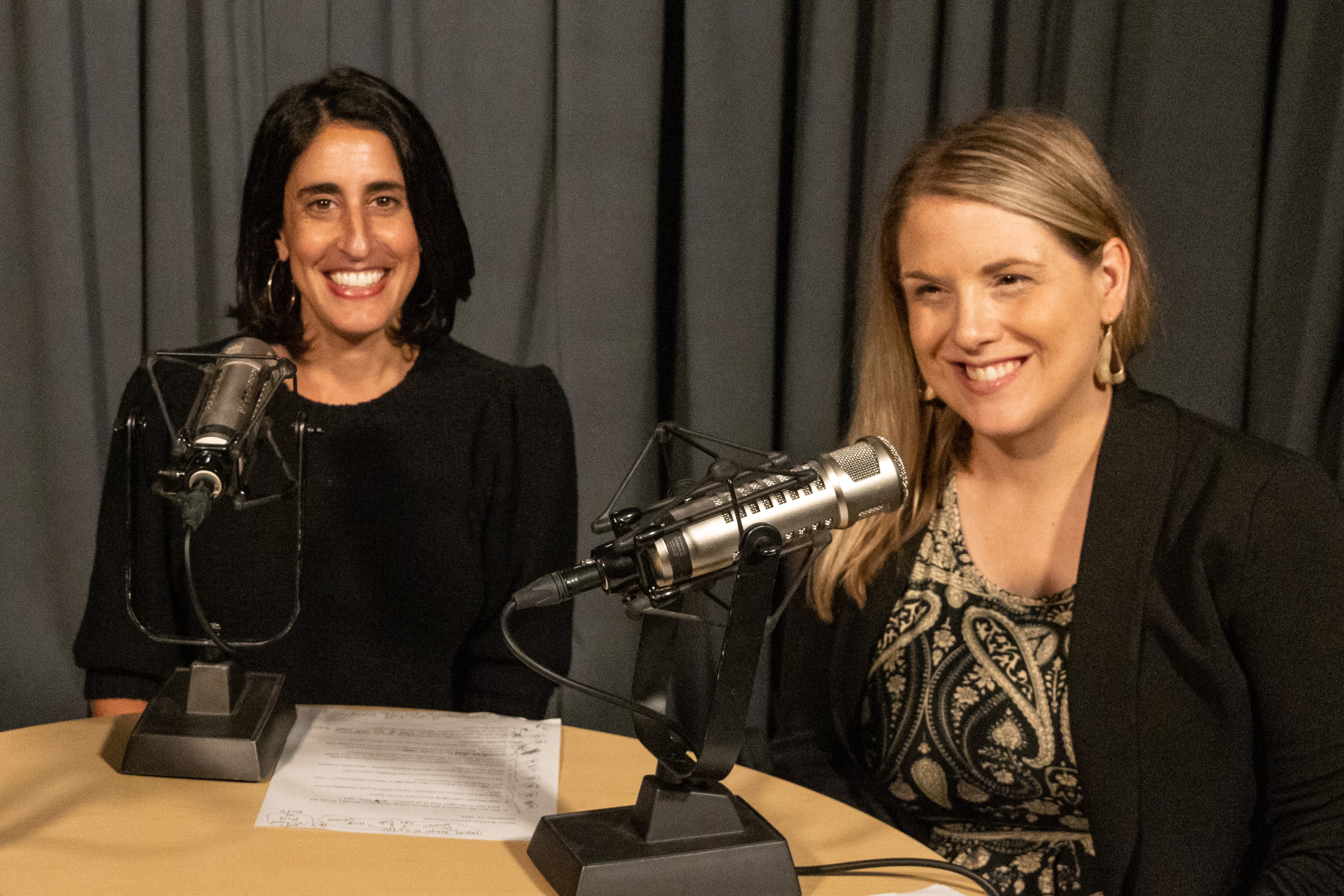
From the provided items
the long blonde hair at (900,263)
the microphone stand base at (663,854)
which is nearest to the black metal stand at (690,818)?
the microphone stand base at (663,854)

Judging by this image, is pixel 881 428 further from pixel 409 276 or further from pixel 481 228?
pixel 481 228

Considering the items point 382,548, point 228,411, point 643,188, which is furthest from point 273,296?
point 643,188

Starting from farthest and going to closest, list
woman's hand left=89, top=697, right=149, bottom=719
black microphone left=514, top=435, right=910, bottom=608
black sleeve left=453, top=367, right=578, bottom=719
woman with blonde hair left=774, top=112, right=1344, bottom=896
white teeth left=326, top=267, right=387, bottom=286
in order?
black sleeve left=453, top=367, right=578, bottom=719
white teeth left=326, top=267, right=387, bottom=286
woman's hand left=89, top=697, right=149, bottom=719
woman with blonde hair left=774, top=112, right=1344, bottom=896
black microphone left=514, top=435, right=910, bottom=608

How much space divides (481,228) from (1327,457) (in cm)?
159

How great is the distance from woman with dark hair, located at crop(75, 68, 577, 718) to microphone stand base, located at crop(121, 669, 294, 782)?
41 centimetres

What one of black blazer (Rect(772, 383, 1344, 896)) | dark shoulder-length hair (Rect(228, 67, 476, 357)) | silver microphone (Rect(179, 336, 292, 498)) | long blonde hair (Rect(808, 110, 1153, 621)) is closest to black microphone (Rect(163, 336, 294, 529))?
silver microphone (Rect(179, 336, 292, 498))

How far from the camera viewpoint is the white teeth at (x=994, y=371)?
4.65ft

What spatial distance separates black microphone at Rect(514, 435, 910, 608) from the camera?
0.99m

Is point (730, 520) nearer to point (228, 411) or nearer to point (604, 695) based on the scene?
point (604, 695)

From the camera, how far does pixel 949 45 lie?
230 cm

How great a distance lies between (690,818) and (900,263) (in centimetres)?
75

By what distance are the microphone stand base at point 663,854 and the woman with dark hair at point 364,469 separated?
2.41ft

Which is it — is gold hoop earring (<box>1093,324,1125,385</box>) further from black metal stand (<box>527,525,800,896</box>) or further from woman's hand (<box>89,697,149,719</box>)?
woman's hand (<box>89,697,149,719</box>)

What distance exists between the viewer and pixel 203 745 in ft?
4.00
